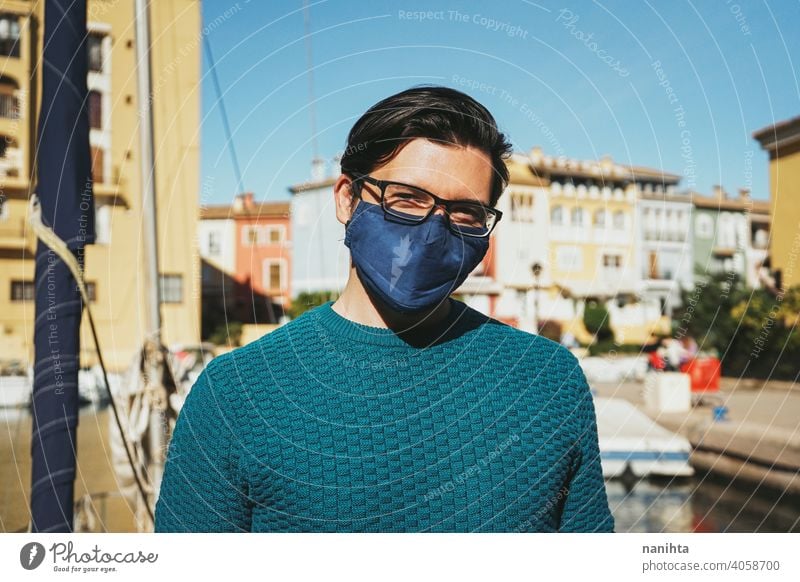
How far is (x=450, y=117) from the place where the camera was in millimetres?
1057

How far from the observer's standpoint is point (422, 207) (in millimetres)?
1136

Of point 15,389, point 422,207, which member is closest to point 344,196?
point 422,207

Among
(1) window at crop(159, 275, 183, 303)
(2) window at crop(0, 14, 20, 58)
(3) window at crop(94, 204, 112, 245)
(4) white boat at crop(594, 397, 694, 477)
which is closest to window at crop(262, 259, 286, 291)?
(1) window at crop(159, 275, 183, 303)

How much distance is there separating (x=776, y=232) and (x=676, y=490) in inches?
117

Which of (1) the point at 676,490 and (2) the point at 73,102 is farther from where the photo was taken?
(1) the point at 676,490

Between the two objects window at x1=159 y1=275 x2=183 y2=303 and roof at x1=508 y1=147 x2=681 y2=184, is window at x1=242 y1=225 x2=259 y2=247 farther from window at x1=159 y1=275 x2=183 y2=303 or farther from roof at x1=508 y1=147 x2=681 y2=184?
roof at x1=508 y1=147 x2=681 y2=184

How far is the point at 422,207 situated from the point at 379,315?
0.17 meters

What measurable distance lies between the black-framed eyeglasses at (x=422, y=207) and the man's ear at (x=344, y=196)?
0.04 ft

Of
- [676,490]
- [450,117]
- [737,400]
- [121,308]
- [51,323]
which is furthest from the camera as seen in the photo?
[737,400]

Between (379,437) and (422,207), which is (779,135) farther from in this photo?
(379,437)

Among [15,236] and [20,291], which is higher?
[15,236]
